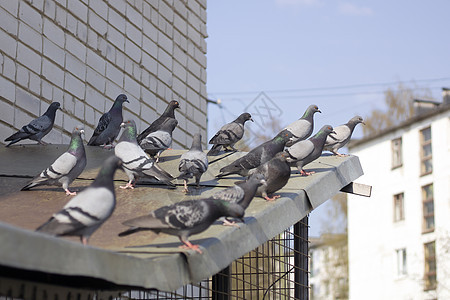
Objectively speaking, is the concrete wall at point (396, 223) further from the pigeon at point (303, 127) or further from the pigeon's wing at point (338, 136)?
the pigeon at point (303, 127)

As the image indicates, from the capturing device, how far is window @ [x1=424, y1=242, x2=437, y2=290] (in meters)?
33.5

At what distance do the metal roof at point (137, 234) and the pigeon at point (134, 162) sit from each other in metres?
0.13

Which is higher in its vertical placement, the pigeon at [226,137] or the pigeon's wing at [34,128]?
the pigeon at [226,137]

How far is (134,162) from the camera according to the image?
613 cm

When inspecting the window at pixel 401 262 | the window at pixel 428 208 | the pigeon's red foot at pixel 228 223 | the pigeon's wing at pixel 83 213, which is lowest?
the pigeon's wing at pixel 83 213

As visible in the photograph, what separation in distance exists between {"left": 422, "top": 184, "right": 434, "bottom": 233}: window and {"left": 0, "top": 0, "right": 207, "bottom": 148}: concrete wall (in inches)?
952

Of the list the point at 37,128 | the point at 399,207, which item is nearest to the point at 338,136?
the point at 37,128

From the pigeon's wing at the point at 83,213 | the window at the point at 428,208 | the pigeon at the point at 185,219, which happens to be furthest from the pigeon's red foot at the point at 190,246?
the window at the point at 428,208

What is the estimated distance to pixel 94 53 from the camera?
9.45m

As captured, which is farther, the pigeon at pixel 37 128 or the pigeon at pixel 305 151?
the pigeon at pixel 37 128

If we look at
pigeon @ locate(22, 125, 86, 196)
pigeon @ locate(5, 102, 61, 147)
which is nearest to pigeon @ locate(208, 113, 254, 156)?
pigeon @ locate(5, 102, 61, 147)

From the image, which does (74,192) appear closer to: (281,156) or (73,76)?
(281,156)

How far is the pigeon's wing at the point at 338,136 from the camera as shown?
826 centimetres

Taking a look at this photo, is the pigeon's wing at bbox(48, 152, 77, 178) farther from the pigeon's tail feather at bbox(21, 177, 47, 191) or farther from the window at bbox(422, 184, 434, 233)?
the window at bbox(422, 184, 434, 233)
